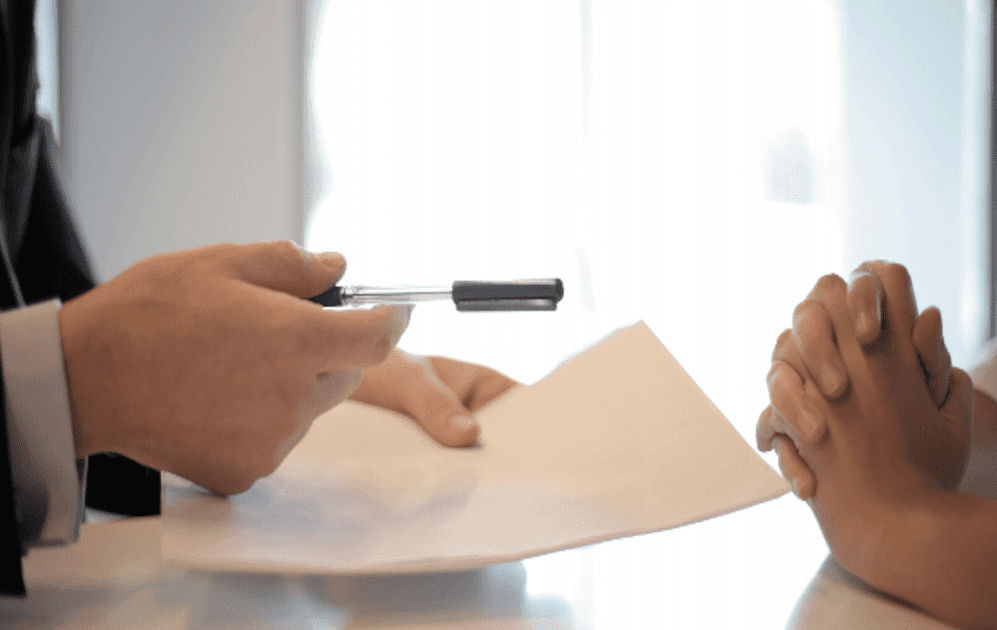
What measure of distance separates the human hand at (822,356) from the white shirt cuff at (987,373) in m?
0.24

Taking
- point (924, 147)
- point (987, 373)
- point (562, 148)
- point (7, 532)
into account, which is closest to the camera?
point (7, 532)

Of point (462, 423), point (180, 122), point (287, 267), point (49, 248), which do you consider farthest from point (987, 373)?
point (180, 122)

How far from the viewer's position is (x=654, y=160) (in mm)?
2893

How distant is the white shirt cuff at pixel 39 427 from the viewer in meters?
0.32

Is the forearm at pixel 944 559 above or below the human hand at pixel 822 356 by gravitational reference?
below

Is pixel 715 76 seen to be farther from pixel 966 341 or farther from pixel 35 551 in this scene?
pixel 35 551

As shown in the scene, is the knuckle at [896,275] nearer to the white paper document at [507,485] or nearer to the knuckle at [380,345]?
the white paper document at [507,485]

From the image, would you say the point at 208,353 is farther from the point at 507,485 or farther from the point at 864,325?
the point at 864,325

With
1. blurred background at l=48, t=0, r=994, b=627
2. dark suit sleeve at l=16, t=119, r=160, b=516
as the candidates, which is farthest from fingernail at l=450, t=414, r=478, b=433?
blurred background at l=48, t=0, r=994, b=627

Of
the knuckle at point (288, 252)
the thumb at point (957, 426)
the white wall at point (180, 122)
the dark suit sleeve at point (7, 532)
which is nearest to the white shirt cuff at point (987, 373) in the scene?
the thumb at point (957, 426)

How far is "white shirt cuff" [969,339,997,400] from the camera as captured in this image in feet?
1.91

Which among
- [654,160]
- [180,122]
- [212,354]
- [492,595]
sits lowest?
[492,595]

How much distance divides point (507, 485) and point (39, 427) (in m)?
0.22

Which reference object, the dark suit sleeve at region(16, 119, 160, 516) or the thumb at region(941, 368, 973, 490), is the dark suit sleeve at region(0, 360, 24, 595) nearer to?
the dark suit sleeve at region(16, 119, 160, 516)
